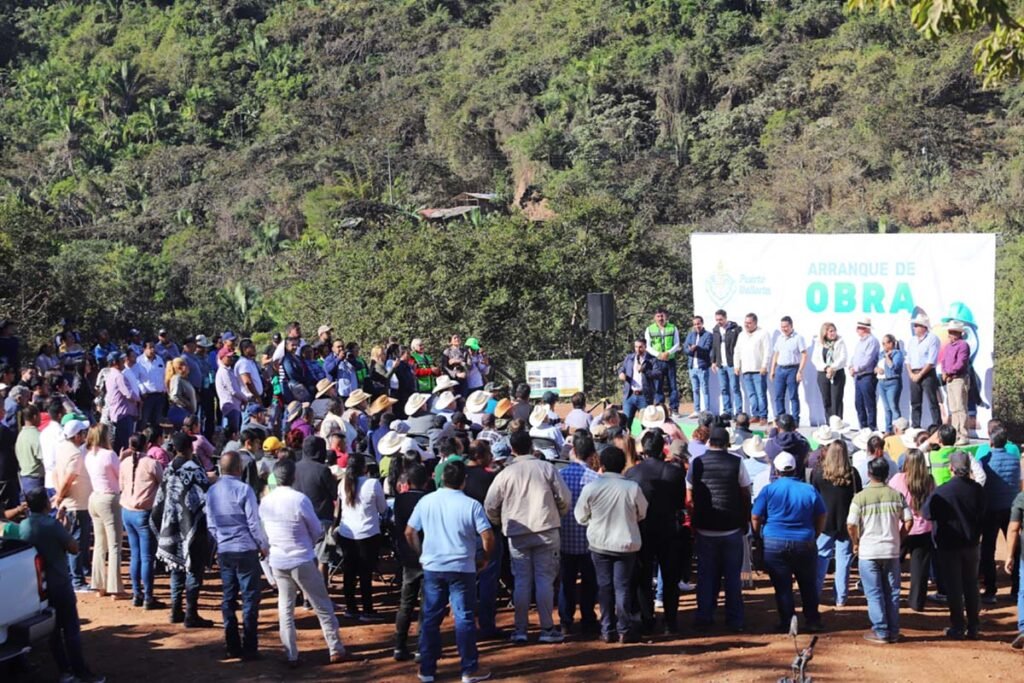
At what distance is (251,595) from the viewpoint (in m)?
8.79

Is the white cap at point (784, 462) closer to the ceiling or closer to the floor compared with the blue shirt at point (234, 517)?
closer to the ceiling

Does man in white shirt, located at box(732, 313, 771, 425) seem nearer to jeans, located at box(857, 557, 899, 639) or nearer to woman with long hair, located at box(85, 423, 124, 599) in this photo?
jeans, located at box(857, 557, 899, 639)

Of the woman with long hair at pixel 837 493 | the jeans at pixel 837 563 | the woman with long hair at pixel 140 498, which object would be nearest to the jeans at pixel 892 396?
the jeans at pixel 837 563

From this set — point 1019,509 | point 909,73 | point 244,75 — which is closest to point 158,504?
point 1019,509

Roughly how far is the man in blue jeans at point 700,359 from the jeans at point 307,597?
9846 mm

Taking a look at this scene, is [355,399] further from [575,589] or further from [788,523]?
[788,523]

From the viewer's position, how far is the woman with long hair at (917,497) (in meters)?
9.34

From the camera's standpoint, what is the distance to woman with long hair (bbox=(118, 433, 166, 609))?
9.78 m

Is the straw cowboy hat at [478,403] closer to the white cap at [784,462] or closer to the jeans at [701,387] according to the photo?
the jeans at [701,387]

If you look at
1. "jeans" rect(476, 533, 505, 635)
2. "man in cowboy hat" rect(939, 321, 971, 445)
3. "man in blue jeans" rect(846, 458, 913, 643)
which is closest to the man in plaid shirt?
"jeans" rect(476, 533, 505, 635)

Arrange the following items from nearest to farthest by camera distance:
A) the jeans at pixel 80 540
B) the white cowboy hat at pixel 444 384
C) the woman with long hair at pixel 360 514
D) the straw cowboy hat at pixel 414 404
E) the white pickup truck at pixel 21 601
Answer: the white pickup truck at pixel 21 601, the woman with long hair at pixel 360 514, the jeans at pixel 80 540, the straw cowboy hat at pixel 414 404, the white cowboy hat at pixel 444 384

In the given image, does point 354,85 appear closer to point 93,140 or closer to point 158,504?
point 93,140

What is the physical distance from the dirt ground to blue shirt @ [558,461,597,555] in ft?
2.24

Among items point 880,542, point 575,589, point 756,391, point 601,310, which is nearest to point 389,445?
point 575,589
